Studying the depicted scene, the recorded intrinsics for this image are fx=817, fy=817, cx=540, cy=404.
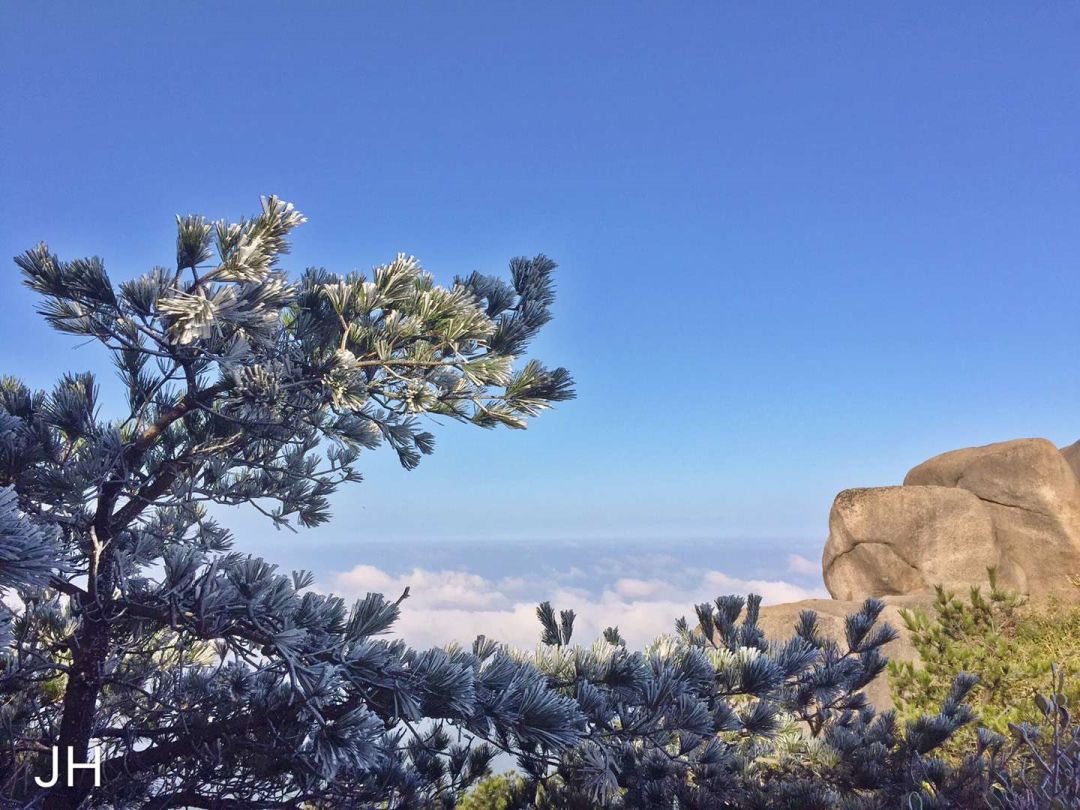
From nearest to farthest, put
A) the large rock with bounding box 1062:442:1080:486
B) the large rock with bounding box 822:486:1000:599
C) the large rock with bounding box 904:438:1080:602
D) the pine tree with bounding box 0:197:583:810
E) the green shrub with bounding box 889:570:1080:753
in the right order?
the pine tree with bounding box 0:197:583:810
the green shrub with bounding box 889:570:1080:753
the large rock with bounding box 822:486:1000:599
the large rock with bounding box 904:438:1080:602
the large rock with bounding box 1062:442:1080:486

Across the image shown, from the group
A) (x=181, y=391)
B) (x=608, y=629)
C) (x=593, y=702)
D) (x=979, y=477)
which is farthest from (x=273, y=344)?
(x=979, y=477)

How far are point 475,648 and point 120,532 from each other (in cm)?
164

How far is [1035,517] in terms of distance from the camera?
41.1 ft

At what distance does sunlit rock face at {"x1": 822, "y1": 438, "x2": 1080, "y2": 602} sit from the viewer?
12.3m

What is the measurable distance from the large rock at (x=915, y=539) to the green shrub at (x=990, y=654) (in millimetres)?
574

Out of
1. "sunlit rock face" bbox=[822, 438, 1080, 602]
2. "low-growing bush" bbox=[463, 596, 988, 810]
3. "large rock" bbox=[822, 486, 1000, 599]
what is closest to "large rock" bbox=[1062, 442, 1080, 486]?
"sunlit rock face" bbox=[822, 438, 1080, 602]

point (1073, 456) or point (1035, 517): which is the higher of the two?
point (1073, 456)

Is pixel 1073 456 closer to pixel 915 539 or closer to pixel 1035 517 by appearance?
pixel 1035 517

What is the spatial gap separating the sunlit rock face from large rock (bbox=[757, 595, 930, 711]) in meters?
1.55

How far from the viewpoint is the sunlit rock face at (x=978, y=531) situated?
40.4 ft

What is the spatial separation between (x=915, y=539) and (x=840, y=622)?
4876 millimetres

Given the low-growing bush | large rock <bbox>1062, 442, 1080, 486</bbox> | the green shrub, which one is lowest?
the green shrub

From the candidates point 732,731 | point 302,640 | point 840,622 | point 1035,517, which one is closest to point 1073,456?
point 1035,517

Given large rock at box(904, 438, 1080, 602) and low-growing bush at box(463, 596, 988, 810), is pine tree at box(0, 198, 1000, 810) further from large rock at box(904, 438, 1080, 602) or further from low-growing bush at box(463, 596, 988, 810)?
large rock at box(904, 438, 1080, 602)
